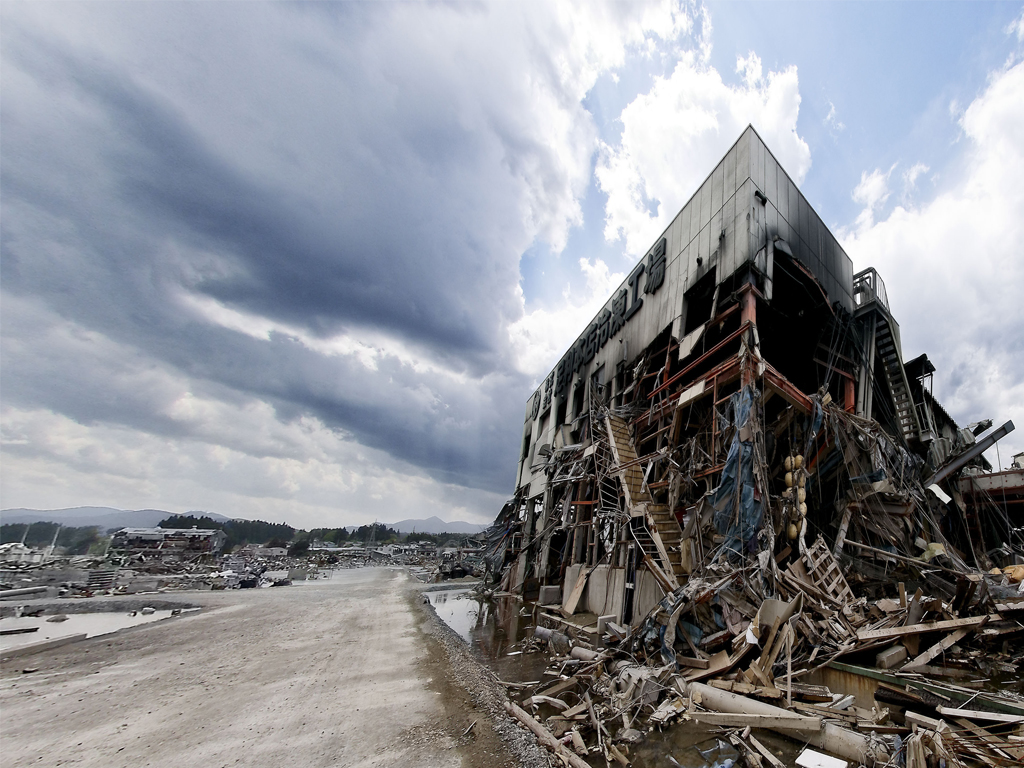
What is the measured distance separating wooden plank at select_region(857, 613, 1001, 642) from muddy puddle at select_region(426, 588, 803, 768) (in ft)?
10.7

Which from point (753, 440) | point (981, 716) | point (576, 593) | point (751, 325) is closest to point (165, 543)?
point (576, 593)

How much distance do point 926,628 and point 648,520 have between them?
23.8 ft

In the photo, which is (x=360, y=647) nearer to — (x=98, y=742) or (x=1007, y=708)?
(x=98, y=742)

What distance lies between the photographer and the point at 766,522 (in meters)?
10.3

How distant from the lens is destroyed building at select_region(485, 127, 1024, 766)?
645 cm

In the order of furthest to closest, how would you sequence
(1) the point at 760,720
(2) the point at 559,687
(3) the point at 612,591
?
(3) the point at 612,591, (2) the point at 559,687, (1) the point at 760,720

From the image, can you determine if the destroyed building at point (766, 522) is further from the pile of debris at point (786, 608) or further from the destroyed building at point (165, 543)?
the destroyed building at point (165, 543)

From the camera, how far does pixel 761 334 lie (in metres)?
17.2

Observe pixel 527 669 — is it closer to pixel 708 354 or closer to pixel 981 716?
pixel 981 716

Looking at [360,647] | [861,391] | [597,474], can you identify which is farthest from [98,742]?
[861,391]

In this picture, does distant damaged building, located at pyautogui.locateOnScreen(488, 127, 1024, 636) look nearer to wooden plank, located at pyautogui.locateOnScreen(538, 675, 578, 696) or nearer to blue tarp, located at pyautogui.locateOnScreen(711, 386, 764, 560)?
blue tarp, located at pyautogui.locateOnScreen(711, 386, 764, 560)

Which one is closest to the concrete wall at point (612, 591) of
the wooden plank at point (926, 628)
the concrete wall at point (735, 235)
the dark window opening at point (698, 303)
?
the wooden plank at point (926, 628)

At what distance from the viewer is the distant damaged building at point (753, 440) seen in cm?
1152

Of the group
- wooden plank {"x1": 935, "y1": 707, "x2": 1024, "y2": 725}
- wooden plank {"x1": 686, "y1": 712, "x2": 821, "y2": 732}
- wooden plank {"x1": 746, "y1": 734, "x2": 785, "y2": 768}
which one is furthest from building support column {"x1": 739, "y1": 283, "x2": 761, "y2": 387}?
wooden plank {"x1": 746, "y1": 734, "x2": 785, "y2": 768}
